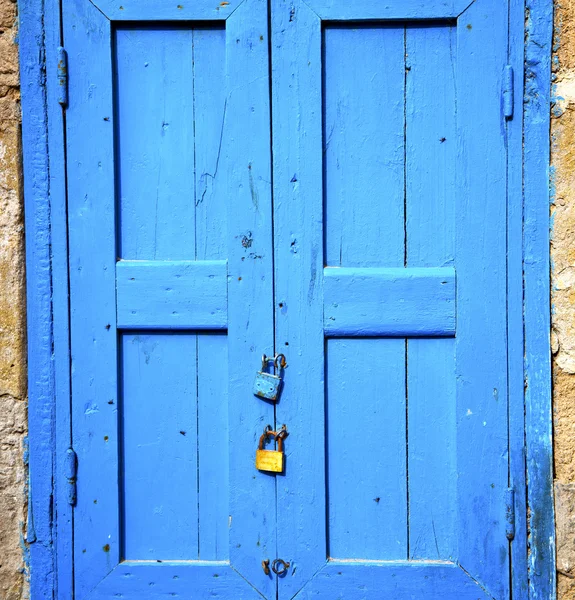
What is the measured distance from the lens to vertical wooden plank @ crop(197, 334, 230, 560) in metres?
2.06

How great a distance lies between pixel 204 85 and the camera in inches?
80.1

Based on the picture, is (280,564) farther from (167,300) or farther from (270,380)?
(167,300)

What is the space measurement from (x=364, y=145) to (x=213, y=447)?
1.03 meters

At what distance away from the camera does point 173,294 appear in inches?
80.4

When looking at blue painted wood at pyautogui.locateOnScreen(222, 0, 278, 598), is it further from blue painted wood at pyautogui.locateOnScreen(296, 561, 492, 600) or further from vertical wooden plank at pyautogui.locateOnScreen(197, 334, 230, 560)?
blue painted wood at pyautogui.locateOnScreen(296, 561, 492, 600)

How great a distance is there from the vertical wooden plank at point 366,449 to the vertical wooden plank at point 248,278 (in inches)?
7.8

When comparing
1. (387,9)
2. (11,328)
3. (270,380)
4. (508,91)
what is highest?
(387,9)

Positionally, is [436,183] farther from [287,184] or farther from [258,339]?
[258,339]

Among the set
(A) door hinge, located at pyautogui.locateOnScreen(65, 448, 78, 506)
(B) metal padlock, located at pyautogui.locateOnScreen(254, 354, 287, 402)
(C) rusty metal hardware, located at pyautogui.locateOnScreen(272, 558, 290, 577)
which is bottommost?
(C) rusty metal hardware, located at pyautogui.locateOnScreen(272, 558, 290, 577)

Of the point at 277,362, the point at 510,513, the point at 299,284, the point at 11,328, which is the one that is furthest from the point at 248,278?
the point at 510,513

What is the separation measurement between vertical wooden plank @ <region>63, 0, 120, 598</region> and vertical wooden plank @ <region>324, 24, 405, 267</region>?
67 cm

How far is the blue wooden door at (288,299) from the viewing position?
2010mm

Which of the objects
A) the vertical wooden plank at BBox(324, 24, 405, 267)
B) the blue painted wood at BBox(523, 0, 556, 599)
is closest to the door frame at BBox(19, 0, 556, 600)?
the blue painted wood at BBox(523, 0, 556, 599)

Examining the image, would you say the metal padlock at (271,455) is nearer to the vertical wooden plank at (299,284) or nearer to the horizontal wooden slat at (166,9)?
the vertical wooden plank at (299,284)
